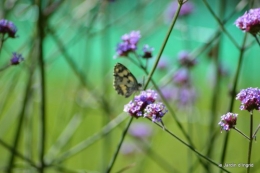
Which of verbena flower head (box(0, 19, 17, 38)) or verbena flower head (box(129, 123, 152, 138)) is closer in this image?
verbena flower head (box(0, 19, 17, 38))

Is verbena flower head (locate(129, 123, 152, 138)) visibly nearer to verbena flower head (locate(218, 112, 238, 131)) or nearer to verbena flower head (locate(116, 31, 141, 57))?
verbena flower head (locate(116, 31, 141, 57))

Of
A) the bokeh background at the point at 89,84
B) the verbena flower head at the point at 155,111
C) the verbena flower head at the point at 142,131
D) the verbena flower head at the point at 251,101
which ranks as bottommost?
the verbena flower head at the point at 155,111

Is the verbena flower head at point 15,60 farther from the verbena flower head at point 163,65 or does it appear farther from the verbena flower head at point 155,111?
the verbena flower head at point 163,65

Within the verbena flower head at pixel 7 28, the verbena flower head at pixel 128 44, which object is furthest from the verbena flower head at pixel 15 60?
the verbena flower head at pixel 128 44

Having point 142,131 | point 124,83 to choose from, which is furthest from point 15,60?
point 142,131

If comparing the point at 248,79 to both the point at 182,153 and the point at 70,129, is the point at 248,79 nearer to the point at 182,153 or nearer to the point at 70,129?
the point at 70,129

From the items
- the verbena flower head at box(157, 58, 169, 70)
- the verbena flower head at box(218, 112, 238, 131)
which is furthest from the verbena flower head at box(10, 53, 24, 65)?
the verbena flower head at box(157, 58, 169, 70)

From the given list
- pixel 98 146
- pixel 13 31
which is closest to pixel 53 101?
pixel 98 146
